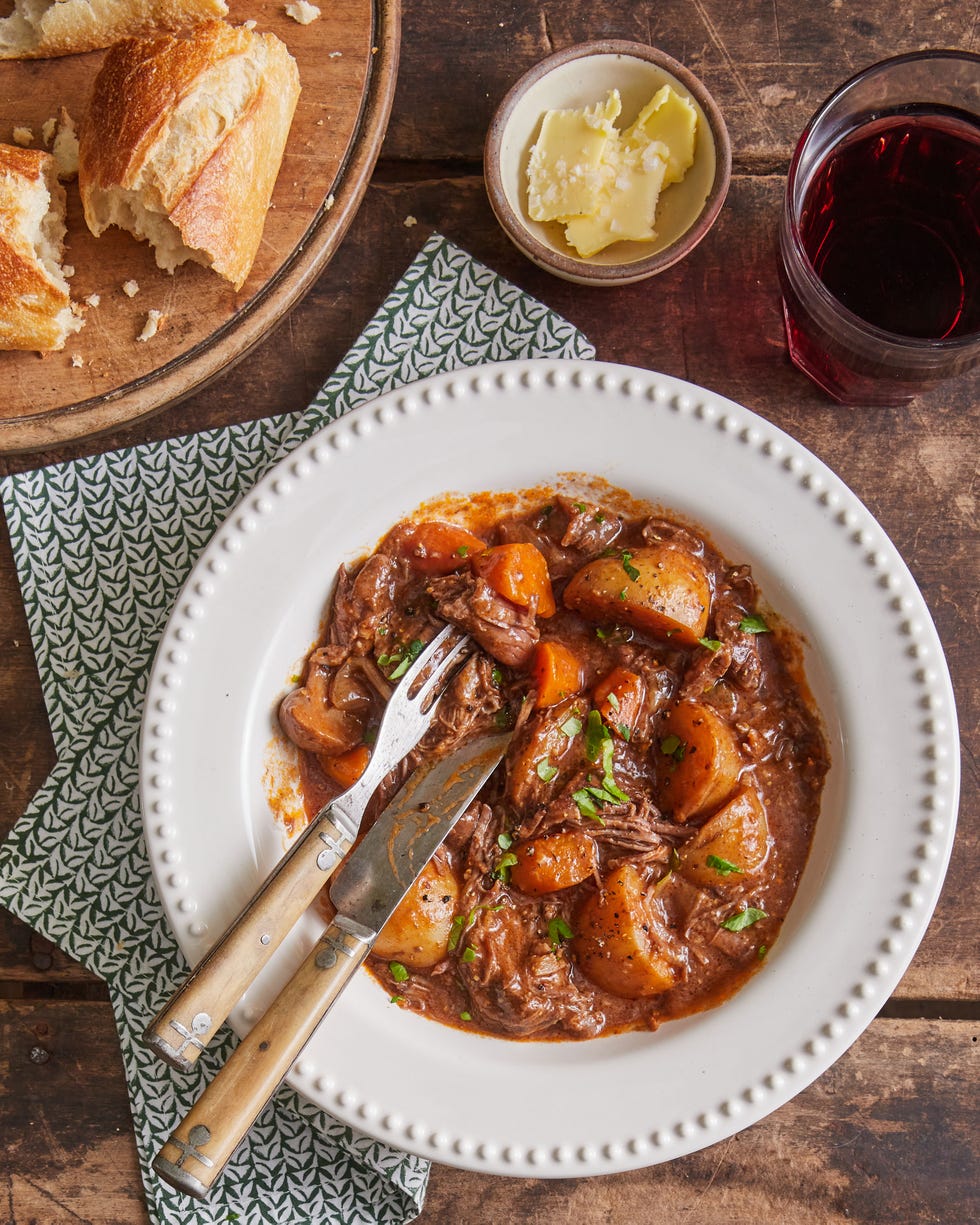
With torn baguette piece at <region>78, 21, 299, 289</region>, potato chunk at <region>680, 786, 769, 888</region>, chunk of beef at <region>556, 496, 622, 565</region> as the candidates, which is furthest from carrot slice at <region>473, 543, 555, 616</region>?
torn baguette piece at <region>78, 21, 299, 289</region>

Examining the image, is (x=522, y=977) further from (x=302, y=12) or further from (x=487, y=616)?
(x=302, y=12)

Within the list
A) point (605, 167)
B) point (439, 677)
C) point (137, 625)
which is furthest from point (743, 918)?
point (605, 167)

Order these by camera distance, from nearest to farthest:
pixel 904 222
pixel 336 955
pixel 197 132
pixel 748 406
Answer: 1. pixel 336 955
2. pixel 197 132
3. pixel 904 222
4. pixel 748 406

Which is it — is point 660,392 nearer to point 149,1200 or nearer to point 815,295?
point 815,295

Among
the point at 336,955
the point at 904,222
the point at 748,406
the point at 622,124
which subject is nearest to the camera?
the point at 336,955

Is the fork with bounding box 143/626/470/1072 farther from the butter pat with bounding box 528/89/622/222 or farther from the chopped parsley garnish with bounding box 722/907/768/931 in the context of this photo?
the butter pat with bounding box 528/89/622/222

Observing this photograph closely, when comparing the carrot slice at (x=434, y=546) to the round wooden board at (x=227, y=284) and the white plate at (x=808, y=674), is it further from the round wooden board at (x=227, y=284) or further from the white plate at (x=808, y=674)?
the round wooden board at (x=227, y=284)

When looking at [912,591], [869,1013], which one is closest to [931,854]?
[869,1013]
